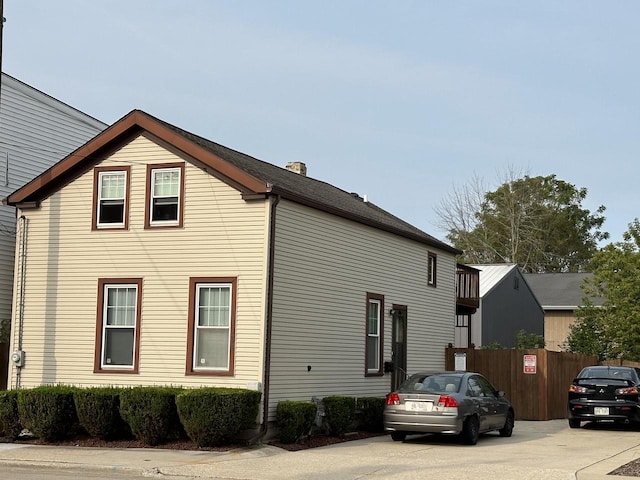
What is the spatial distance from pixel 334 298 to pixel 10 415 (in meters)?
7.17

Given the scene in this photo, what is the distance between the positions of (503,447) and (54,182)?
10.9 m

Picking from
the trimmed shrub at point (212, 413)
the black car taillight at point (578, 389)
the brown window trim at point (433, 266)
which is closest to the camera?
the trimmed shrub at point (212, 413)

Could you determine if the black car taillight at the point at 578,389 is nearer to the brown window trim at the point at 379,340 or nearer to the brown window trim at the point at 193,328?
the brown window trim at the point at 379,340

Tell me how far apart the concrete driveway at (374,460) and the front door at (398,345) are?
440 cm

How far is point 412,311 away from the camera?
24.6 metres

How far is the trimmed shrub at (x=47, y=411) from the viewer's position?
17375mm

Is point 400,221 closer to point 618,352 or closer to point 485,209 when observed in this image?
point 618,352

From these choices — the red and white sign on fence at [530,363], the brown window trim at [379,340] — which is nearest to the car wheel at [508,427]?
the brown window trim at [379,340]

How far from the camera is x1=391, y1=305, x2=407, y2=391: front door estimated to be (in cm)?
2344

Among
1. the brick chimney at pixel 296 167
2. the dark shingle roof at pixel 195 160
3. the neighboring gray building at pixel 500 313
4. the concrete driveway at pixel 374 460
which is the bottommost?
the concrete driveway at pixel 374 460

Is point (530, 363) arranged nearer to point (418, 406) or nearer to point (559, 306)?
point (418, 406)

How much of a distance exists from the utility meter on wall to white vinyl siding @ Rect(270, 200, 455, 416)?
568cm

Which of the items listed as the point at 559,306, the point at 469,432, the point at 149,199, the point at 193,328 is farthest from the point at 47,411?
the point at 559,306

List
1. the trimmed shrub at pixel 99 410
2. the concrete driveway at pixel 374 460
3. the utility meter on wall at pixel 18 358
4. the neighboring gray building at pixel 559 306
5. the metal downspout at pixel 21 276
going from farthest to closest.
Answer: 1. the neighboring gray building at pixel 559 306
2. the metal downspout at pixel 21 276
3. the utility meter on wall at pixel 18 358
4. the trimmed shrub at pixel 99 410
5. the concrete driveway at pixel 374 460
